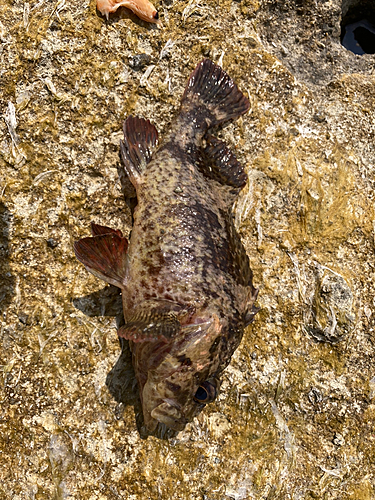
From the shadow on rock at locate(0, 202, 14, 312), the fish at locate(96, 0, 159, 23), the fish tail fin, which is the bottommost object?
the shadow on rock at locate(0, 202, 14, 312)

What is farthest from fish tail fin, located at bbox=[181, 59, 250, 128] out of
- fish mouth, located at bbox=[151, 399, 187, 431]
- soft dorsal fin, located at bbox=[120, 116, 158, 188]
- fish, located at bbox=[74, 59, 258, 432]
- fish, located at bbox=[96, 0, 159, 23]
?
fish mouth, located at bbox=[151, 399, 187, 431]

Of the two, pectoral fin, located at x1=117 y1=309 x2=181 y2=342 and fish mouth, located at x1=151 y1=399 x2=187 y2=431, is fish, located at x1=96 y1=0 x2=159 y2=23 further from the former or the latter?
fish mouth, located at x1=151 y1=399 x2=187 y2=431

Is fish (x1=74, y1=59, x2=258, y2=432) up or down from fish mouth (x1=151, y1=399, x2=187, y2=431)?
up

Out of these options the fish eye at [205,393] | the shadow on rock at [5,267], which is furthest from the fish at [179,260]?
the shadow on rock at [5,267]

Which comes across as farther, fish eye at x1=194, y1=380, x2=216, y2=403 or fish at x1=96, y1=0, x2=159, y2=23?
fish at x1=96, y1=0, x2=159, y2=23

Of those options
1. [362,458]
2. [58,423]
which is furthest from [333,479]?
[58,423]

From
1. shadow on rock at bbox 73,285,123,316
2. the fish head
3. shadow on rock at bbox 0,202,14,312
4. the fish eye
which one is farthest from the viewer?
shadow on rock at bbox 73,285,123,316

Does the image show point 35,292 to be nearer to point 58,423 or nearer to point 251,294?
point 58,423
